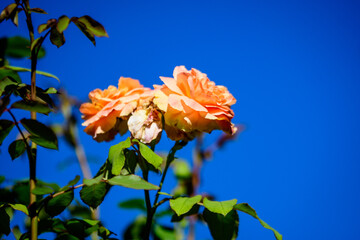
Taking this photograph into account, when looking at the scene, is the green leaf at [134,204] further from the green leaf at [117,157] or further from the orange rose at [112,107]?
the green leaf at [117,157]

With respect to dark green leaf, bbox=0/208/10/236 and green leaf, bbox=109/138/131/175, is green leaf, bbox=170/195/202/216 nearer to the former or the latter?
green leaf, bbox=109/138/131/175

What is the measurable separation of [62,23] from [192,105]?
41 centimetres

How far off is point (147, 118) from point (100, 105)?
20 cm

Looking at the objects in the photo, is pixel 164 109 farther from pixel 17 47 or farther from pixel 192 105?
pixel 17 47

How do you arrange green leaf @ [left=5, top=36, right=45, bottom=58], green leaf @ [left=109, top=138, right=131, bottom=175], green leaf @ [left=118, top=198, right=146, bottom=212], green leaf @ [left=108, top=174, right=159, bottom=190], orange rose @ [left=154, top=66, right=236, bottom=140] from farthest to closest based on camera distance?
1. green leaf @ [left=118, top=198, right=146, bottom=212]
2. green leaf @ [left=5, top=36, right=45, bottom=58]
3. orange rose @ [left=154, top=66, right=236, bottom=140]
4. green leaf @ [left=109, top=138, right=131, bottom=175]
5. green leaf @ [left=108, top=174, right=159, bottom=190]

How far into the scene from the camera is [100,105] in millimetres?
1154

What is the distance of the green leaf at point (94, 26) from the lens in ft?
2.99

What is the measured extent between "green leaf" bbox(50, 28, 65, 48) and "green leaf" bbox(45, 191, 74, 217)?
388 mm

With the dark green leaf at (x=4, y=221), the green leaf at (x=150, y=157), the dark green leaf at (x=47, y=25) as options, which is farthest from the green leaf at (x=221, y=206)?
the dark green leaf at (x=47, y=25)

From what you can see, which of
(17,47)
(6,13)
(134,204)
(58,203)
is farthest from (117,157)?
(134,204)

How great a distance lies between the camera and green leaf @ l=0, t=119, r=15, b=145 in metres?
0.90

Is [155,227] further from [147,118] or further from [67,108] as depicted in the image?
[67,108]

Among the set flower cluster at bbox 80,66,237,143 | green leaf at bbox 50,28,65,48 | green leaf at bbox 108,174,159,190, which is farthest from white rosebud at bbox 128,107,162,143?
green leaf at bbox 50,28,65,48

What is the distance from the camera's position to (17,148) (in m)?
0.91
